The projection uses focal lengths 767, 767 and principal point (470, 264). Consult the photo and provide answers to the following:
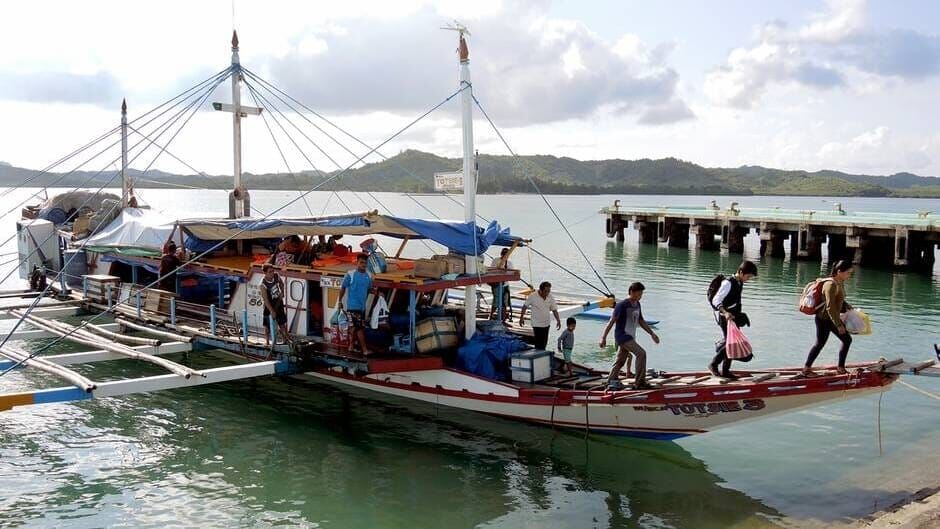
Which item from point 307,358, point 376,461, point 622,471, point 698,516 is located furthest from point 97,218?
point 698,516

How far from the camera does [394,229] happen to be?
→ 1445 centimetres

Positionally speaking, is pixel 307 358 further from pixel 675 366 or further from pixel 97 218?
pixel 97 218

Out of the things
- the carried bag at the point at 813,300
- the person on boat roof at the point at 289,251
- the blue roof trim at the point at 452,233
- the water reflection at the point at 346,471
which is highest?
the blue roof trim at the point at 452,233

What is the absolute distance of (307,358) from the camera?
14.3 metres

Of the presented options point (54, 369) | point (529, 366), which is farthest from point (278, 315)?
point (529, 366)

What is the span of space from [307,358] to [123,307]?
766 centimetres

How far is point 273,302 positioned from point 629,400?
269 inches

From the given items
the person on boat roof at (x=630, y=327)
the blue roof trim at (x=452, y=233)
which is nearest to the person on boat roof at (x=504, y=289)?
the blue roof trim at (x=452, y=233)

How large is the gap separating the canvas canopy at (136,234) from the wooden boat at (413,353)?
0.36 feet

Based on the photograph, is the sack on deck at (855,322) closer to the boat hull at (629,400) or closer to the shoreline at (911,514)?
the boat hull at (629,400)

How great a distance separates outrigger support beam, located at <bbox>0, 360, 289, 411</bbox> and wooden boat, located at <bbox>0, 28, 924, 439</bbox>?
0.07 feet

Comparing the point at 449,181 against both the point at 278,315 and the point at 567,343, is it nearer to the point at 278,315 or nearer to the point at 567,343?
the point at 567,343

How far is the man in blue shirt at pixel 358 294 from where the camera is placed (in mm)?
13648

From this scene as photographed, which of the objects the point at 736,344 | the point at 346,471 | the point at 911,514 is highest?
the point at 736,344
